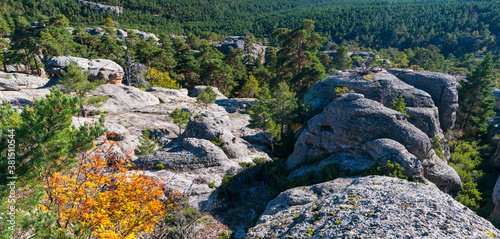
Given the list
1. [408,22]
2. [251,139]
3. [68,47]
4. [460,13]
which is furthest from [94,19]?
[460,13]

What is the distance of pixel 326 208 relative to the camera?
885 centimetres

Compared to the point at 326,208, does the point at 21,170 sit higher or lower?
higher

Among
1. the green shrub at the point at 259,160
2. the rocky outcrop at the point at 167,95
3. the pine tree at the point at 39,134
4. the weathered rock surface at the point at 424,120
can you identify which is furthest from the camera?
the rocky outcrop at the point at 167,95

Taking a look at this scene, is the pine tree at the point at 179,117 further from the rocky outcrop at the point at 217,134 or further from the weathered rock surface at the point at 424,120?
the weathered rock surface at the point at 424,120

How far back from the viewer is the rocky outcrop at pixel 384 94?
784 inches

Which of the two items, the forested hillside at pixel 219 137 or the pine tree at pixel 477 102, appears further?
the pine tree at pixel 477 102

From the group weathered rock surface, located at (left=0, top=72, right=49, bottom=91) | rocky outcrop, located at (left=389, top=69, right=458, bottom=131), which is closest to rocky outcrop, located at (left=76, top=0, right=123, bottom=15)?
weathered rock surface, located at (left=0, top=72, right=49, bottom=91)

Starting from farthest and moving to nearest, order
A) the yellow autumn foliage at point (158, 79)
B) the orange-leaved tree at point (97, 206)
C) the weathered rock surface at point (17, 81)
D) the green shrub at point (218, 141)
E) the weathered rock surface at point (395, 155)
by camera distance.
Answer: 1. the yellow autumn foliage at point (158, 79)
2. the weathered rock surface at point (17, 81)
3. the green shrub at point (218, 141)
4. the weathered rock surface at point (395, 155)
5. the orange-leaved tree at point (97, 206)

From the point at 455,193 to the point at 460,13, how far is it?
17862 centimetres

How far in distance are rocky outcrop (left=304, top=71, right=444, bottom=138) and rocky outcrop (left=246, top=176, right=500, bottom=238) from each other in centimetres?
1330

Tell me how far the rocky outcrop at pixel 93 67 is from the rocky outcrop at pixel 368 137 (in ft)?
110

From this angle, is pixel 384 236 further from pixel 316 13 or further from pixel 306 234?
pixel 316 13

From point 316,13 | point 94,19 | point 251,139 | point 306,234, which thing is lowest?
point 94,19

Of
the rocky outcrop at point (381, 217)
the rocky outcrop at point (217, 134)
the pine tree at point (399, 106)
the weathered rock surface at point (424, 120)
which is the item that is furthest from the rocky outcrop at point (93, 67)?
the weathered rock surface at point (424, 120)
